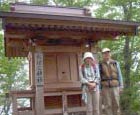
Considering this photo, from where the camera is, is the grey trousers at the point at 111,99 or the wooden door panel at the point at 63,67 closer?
the grey trousers at the point at 111,99

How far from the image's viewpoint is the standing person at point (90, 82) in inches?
344

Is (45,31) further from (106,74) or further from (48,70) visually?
(106,74)

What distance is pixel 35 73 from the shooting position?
38.7 ft

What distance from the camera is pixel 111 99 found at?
A: 959cm

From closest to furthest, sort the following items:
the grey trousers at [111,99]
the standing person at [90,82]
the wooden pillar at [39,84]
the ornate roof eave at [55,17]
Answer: the standing person at [90,82]
the grey trousers at [111,99]
the ornate roof eave at [55,17]
the wooden pillar at [39,84]

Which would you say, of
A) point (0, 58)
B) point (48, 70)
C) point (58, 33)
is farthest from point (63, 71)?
point (0, 58)

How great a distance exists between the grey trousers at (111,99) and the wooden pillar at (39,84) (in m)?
2.70

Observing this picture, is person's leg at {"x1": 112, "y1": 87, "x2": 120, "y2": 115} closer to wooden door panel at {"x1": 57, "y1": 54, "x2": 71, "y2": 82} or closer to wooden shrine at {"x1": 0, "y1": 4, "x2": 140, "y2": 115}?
wooden shrine at {"x1": 0, "y1": 4, "x2": 140, "y2": 115}

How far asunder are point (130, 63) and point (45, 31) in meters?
10.2

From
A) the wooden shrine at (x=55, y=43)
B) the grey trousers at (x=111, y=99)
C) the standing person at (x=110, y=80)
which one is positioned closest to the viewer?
the standing person at (x=110, y=80)

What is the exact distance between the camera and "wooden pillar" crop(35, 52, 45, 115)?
11367 millimetres

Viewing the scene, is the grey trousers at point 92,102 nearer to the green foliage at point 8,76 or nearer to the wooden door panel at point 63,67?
the wooden door panel at point 63,67

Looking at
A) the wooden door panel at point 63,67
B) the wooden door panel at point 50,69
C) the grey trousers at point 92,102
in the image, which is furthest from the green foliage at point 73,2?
the grey trousers at point 92,102

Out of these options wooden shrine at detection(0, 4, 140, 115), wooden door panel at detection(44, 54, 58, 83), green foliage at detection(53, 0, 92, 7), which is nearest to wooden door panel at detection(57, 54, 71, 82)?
wooden shrine at detection(0, 4, 140, 115)
